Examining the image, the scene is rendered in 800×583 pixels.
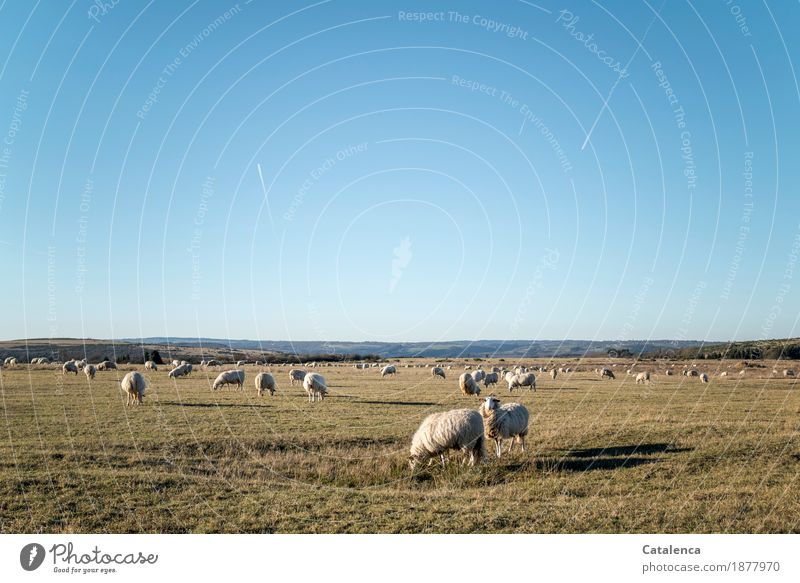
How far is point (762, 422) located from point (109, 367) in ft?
206

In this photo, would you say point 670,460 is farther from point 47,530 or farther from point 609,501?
point 47,530

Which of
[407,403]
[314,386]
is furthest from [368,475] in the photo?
[314,386]

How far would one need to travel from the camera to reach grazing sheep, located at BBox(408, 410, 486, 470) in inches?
565

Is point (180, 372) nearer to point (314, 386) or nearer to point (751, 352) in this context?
point (314, 386)

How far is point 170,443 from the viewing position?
17781mm

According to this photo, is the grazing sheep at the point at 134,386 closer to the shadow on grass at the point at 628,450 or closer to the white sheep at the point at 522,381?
the shadow on grass at the point at 628,450

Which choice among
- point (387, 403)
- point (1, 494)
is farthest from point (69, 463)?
point (387, 403)

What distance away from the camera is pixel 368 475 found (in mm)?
13914

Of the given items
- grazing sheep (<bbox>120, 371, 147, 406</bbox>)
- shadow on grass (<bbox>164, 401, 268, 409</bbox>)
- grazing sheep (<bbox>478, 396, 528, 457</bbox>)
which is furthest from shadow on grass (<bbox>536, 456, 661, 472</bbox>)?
grazing sheep (<bbox>120, 371, 147, 406</bbox>)
